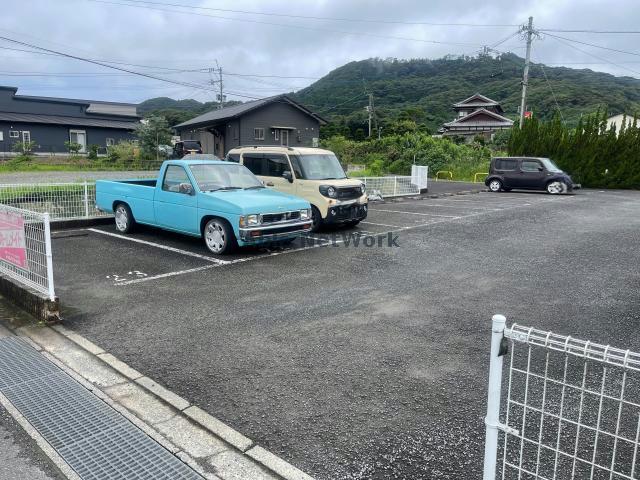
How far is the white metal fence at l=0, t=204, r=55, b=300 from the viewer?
16.1ft

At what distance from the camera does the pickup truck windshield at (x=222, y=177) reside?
8.27 m

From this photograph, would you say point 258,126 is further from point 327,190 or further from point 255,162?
point 327,190

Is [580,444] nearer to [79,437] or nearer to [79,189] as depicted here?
[79,437]

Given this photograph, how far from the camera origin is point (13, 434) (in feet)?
9.89

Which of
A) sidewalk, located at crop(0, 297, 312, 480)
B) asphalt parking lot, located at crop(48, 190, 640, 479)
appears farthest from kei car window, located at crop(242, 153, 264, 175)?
sidewalk, located at crop(0, 297, 312, 480)

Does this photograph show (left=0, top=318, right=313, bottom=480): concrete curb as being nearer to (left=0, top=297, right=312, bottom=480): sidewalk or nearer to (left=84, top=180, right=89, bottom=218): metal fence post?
(left=0, top=297, right=312, bottom=480): sidewalk

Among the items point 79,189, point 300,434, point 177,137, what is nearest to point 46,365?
point 300,434

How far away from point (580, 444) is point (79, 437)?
3099 mm

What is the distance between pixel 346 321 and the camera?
495 centimetres

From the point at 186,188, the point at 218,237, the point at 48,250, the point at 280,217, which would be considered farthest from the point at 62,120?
the point at 48,250

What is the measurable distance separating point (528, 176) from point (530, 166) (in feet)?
1.45

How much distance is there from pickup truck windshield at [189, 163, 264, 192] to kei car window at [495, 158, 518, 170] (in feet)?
50.8

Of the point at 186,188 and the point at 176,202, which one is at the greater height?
the point at 186,188

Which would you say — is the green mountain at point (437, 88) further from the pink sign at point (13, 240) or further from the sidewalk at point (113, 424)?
the sidewalk at point (113, 424)
